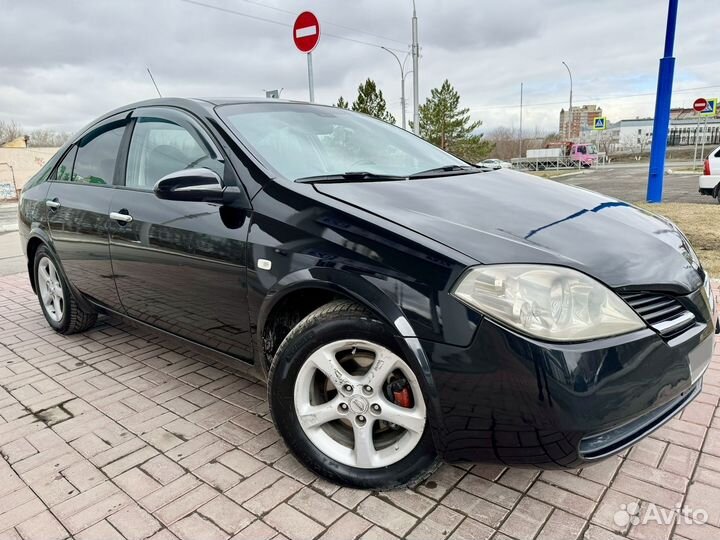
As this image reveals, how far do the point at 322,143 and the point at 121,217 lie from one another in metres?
1.20

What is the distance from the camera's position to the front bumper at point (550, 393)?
1.56m

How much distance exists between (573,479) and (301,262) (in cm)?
140

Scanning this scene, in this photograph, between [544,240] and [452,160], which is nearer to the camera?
[544,240]

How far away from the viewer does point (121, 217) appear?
9.43ft

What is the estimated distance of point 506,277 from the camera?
1.63m

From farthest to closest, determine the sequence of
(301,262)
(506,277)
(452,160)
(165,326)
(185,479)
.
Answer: (452,160) < (165,326) < (185,479) < (301,262) < (506,277)

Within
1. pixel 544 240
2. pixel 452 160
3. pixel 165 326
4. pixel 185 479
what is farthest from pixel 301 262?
pixel 452 160

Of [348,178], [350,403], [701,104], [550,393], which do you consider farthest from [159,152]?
[701,104]

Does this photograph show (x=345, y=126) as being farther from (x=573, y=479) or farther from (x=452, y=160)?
(x=573, y=479)

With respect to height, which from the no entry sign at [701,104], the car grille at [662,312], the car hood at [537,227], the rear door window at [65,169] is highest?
the no entry sign at [701,104]

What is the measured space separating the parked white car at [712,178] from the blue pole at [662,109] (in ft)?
6.49

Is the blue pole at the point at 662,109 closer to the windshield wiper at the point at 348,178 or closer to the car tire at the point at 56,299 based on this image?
the windshield wiper at the point at 348,178

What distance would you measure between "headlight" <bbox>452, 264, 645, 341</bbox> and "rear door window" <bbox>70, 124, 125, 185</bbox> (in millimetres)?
2489

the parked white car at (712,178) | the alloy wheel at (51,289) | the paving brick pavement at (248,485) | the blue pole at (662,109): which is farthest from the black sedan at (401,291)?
the parked white car at (712,178)
